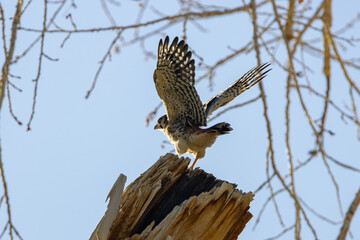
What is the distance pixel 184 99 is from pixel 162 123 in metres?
0.66

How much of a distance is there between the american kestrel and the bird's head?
2 centimetres

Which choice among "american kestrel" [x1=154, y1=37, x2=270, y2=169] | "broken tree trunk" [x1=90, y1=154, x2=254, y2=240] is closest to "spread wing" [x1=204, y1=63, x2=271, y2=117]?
"american kestrel" [x1=154, y1=37, x2=270, y2=169]

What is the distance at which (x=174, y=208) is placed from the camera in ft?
11.5

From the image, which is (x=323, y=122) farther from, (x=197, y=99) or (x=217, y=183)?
(x=217, y=183)

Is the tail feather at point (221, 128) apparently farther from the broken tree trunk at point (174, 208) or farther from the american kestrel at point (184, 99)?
the broken tree trunk at point (174, 208)

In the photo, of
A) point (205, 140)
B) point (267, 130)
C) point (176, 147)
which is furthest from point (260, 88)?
point (176, 147)

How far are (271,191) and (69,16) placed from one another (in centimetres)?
226

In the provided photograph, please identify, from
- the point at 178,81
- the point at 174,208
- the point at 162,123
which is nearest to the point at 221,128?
the point at 178,81

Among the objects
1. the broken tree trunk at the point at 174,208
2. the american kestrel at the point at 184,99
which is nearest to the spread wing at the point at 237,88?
the american kestrel at the point at 184,99

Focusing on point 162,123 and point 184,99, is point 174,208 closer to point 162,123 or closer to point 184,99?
point 184,99

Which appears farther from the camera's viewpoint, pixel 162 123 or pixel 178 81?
pixel 162 123

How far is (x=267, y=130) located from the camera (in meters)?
4.94

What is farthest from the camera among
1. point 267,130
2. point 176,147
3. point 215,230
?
point 176,147

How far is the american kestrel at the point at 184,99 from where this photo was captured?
18.2 ft
